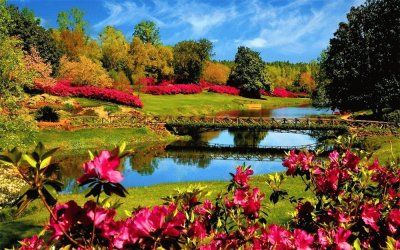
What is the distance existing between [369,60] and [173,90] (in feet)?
150

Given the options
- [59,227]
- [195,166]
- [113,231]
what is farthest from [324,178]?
[195,166]

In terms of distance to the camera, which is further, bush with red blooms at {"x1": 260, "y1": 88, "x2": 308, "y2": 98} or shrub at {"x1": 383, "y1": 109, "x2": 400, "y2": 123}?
bush with red blooms at {"x1": 260, "y1": 88, "x2": 308, "y2": 98}

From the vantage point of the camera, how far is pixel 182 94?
82188 millimetres

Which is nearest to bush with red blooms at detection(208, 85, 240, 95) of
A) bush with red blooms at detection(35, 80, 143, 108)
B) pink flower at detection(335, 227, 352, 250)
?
bush with red blooms at detection(35, 80, 143, 108)

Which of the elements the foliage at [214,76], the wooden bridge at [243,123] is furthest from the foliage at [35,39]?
the foliage at [214,76]

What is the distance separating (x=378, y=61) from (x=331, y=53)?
237 inches

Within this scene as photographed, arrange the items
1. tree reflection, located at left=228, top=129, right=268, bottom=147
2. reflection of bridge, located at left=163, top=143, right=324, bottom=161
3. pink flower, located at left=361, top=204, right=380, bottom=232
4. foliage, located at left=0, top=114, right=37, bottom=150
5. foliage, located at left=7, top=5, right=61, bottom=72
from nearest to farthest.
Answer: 1. pink flower, located at left=361, top=204, right=380, bottom=232
2. foliage, located at left=0, top=114, right=37, bottom=150
3. reflection of bridge, located at left=163, top=143, right=324, bottom=161
4. tree reflection, located at left=228, top=129, right=268, bottom=147
5. foliage, located at left=7, top=5, right=61, bottom=72

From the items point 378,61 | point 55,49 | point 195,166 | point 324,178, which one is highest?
point 55,49

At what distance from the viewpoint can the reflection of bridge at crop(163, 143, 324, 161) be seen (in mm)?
34344

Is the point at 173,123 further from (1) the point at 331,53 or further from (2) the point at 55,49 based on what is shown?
(2) the point at 55,49

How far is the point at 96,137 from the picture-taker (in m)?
37.0

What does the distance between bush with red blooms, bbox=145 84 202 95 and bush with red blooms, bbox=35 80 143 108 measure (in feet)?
65.6

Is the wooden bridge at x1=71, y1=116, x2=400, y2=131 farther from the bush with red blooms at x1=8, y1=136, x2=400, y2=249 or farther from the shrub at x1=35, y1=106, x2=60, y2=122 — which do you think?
the bush with red blooms at x1=8, y1=136, x2=400, y2=249

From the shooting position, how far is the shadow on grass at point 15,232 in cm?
1096
